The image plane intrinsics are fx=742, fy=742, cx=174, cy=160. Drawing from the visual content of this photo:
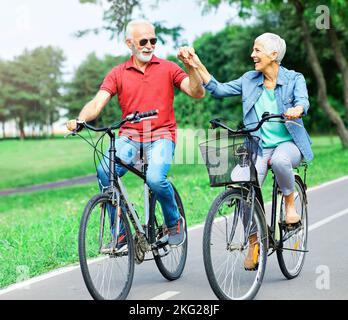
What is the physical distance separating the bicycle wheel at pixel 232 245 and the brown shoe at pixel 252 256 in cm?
2

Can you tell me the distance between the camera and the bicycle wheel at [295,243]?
580 cm

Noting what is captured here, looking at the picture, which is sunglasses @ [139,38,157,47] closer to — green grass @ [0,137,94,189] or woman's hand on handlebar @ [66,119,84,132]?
woman's hand on handlebar @ [66,119,84,132]

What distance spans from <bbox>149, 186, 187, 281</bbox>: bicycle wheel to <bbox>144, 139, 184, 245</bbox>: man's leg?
0.27 feet

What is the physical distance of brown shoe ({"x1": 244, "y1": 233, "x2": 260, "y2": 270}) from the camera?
5230 millimetres

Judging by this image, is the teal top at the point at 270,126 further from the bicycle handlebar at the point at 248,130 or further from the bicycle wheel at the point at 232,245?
the bicycle wheel at the point at 232,245

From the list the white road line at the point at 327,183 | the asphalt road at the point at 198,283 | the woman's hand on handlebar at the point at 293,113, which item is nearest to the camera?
the woman's hand on handlebar at the point at 293,113

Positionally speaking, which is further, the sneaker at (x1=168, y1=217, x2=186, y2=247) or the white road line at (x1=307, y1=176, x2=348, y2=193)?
the white road line at (x1=307, y1=176, x2=348, y2=193)

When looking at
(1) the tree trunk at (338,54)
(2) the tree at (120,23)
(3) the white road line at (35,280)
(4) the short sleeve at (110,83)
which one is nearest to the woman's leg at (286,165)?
(4) the short sleeve at (110,83)

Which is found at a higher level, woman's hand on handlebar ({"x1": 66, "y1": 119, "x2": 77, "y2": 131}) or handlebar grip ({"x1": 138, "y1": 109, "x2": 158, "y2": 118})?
handlebar grip ({"x1": 138, "y1": 109, "x2": 158, "y2": 118})

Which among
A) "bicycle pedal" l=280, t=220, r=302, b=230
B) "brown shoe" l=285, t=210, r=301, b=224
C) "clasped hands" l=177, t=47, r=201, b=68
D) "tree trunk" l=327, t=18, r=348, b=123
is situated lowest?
"bicycle pedal" l=280, t=220, r=302, b=230

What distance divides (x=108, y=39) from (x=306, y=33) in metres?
9.63

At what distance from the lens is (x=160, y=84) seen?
5.64m

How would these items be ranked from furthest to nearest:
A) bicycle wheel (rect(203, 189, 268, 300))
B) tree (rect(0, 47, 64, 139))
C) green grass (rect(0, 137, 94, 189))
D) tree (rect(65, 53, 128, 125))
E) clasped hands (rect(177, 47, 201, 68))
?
tree (rect(65, 53, 128, 125)) < tree (rect(0, 47, 64, 139)) < green grass (rect(0, 137, 94, 189)) < clasped hands (rect(177, 47, 201, 68)) < bicycle wheel (rect(203, 189, 268, 300))

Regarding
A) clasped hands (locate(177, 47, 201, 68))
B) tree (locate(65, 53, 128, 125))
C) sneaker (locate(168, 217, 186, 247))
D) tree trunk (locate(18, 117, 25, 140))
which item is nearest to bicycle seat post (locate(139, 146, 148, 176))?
sneaker (locate(168, 217, 186, 247))
